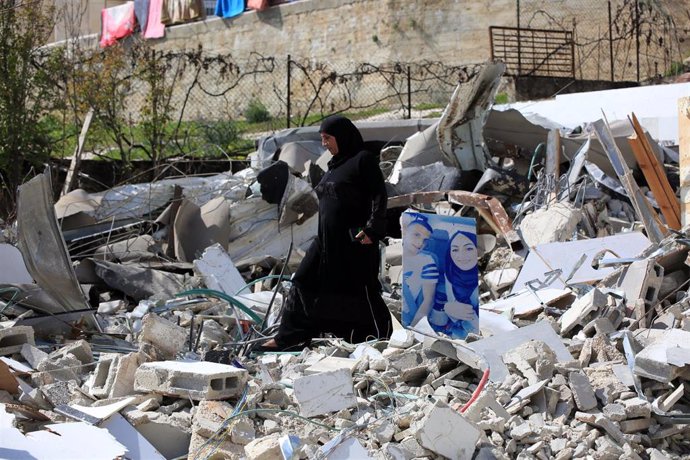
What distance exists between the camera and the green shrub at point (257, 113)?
64.9ft

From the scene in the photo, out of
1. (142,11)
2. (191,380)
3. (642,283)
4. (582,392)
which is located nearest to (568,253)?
(642,283)

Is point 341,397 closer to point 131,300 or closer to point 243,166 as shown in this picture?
point 131,300

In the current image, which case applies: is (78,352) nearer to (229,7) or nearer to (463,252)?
(463,252)

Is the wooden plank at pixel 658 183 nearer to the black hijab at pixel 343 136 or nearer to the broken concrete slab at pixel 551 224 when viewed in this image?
the broken concrete slab at pixel 551 224

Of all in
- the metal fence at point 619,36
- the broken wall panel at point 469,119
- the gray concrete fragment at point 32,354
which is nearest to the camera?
the gray concrete fragment at point 32,354

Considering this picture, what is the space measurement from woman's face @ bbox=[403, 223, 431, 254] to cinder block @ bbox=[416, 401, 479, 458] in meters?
1.94

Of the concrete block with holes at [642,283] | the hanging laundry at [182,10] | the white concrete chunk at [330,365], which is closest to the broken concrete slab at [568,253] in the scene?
the concrete block with holes at [642,283]

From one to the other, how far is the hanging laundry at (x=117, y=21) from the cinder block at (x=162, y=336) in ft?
94.9

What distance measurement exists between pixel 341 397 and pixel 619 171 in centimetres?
439

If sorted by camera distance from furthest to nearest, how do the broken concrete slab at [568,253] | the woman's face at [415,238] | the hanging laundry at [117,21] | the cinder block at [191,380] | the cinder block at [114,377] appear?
1. the hanging laundry at [117,21]
2. the broken concrete slab at [568,253]
3. the woman's face at [415,238]
4. the cinder block at [114,377]
5. the cinder block at [191,380]

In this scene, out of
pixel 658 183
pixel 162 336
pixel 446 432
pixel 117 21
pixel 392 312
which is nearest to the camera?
pixel 446 432

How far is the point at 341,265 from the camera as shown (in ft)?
19.9

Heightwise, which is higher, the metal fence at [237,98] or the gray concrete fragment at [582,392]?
the metal fence at [237,98]

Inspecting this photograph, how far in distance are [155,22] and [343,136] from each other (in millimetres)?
27370
